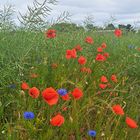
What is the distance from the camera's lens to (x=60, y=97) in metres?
2.45

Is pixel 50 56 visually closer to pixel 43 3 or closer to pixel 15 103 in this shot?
pixel 43 3

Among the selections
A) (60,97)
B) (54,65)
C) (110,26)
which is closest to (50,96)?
(60,97)

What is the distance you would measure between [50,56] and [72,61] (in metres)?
0.21

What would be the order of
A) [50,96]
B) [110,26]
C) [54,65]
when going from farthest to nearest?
1. [110,26]
2. [54,65]
3. [50,96]

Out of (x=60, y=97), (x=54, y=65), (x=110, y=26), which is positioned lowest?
(x=60, y=97)

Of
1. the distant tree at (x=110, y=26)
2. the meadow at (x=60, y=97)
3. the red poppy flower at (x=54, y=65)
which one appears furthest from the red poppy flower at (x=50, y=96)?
the distant tree at (x=110, y=26)

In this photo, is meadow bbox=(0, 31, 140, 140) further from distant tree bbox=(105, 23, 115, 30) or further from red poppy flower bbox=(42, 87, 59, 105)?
distant tree bbox=(105, 23, 115, 30)

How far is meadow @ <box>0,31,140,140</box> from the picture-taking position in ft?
6.96

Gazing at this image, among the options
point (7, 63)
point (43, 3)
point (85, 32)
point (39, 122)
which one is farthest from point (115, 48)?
point (39, 122)

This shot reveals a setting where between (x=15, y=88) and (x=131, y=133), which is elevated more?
(x=15, y=88)

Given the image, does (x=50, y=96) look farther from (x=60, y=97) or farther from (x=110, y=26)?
(x=110, y=26)

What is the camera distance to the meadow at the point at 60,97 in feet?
6.96

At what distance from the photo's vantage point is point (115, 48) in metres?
4.19

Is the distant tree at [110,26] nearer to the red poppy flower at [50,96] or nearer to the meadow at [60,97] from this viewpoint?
Result: the meadow at [60,97]
